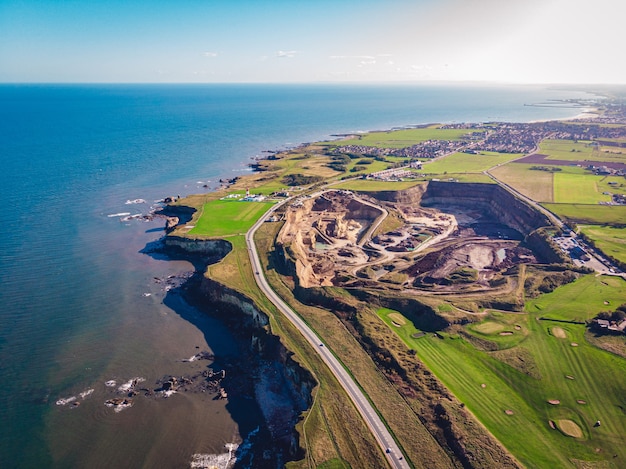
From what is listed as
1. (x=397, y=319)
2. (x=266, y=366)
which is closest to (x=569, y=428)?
(x=397, y=319)

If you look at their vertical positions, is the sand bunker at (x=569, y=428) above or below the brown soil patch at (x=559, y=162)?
below

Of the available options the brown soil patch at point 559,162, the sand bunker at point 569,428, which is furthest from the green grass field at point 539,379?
the brown soil patch at point 559,162

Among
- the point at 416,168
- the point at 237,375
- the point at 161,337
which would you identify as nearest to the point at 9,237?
the point at 161,337

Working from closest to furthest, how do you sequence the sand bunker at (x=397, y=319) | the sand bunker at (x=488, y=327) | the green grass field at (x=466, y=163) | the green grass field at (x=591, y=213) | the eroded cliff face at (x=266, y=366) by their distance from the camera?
the eroded cliff face at (x=266, y=366), the sand bunker at (x=488, y=327), the sand bunker at (x=397, y=319), the green grass field at (x=591, y=213), the green grass field at (x=466, y=163)

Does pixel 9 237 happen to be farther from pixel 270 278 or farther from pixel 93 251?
pixel 270 278

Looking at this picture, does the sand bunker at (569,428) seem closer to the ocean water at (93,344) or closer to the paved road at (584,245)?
the ocean water at (93,344)

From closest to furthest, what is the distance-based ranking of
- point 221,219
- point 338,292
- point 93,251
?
point 338,292
point 93,251
point 221,219

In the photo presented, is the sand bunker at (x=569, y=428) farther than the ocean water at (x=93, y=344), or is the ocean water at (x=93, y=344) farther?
the ocean water at (x=93, y=344)
